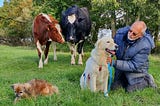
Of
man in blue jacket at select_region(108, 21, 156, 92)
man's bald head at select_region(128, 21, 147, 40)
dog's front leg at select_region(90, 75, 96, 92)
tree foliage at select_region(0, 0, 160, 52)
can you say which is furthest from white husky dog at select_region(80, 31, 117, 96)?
tree foliage at select_region(0, 0, 160, 52)

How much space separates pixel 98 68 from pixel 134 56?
91cm

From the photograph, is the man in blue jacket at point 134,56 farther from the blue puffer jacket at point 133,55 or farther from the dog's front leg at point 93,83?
the dog's front leg at point 93,83

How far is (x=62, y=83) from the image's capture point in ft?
28.2

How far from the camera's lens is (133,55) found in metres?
7.89

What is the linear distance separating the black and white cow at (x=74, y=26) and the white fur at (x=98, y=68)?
212 inches

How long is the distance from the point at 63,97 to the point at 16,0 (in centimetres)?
4238

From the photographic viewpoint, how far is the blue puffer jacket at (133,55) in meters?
7.83

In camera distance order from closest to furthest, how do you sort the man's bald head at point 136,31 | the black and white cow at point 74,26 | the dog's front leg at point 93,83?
the dog's front leg at point 93,83 → the man's bald head at point 136,31 → the black and white cow at point 74,26

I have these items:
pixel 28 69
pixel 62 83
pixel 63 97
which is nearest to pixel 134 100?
pixel 63 97

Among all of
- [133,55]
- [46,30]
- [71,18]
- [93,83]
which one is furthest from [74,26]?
[93,83]

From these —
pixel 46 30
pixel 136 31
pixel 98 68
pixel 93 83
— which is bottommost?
pixel 93 83

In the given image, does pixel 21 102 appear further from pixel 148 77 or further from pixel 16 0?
pixel 16 0

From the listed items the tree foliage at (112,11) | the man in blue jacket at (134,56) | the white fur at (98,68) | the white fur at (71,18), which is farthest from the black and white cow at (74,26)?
the tree foliage at (112,11)

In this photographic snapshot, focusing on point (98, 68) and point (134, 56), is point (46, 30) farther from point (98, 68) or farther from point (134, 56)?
point (98, 68)
